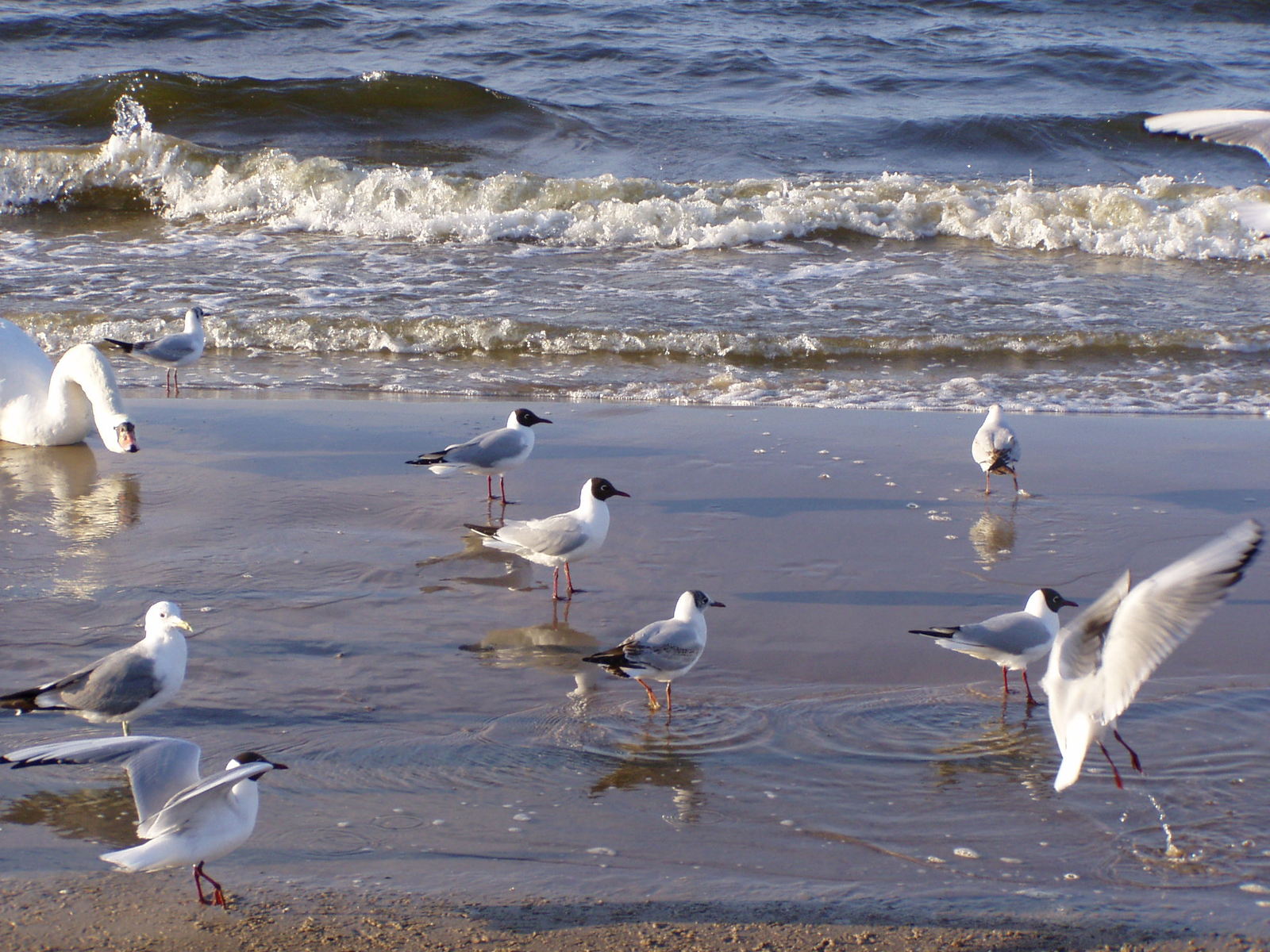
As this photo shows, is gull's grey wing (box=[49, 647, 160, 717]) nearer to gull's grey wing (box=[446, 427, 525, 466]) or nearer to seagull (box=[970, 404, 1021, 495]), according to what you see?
gull's grey wing (box=[446, 427, 525, 466])

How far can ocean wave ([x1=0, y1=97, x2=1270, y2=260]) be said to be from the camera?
13.8 metres

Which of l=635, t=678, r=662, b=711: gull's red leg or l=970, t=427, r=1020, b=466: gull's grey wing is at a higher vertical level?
l=970, t=427, r=1020, b=466: gull's grey wing

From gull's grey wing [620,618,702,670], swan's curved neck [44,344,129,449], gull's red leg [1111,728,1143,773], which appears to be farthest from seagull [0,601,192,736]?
swan's curved neck [44,344,129,449]

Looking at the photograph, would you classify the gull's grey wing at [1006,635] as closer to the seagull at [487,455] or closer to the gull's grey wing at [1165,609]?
the gull's grey wing at [1165,609]

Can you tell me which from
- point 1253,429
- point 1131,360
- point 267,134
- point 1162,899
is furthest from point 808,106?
point 1162,899

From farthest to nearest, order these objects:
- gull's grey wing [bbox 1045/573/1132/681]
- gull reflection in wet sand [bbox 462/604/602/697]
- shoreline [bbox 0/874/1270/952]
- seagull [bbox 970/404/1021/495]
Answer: seagull [bbox 970/404/1021/495], gull reflection in wet sand [bbox 462/604/602/697], gull's grey wing [bbox 1045/573/1132/681], shoreline [bbox 0/874/1270/952]

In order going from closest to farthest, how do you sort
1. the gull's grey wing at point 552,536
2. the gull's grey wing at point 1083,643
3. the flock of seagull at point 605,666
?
the flock of seagull at point 605,666, the gull's grey wing at point 1083,643, the gull's grey wing at point 552,536

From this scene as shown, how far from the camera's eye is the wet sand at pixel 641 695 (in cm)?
329

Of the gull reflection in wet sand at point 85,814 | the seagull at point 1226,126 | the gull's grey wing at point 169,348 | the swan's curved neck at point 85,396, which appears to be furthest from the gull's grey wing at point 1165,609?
the gull's grey wing at point 169,348

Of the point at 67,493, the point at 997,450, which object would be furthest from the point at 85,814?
the point at 997,450

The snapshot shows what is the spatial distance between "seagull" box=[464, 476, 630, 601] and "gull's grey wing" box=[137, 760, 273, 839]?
2309 millimetres

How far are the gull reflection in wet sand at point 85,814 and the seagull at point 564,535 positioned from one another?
2012 mm

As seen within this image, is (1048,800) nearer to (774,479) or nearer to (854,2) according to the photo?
(774,479)

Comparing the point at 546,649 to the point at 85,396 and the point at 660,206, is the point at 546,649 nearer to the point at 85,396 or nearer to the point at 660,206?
the point at 85,396
